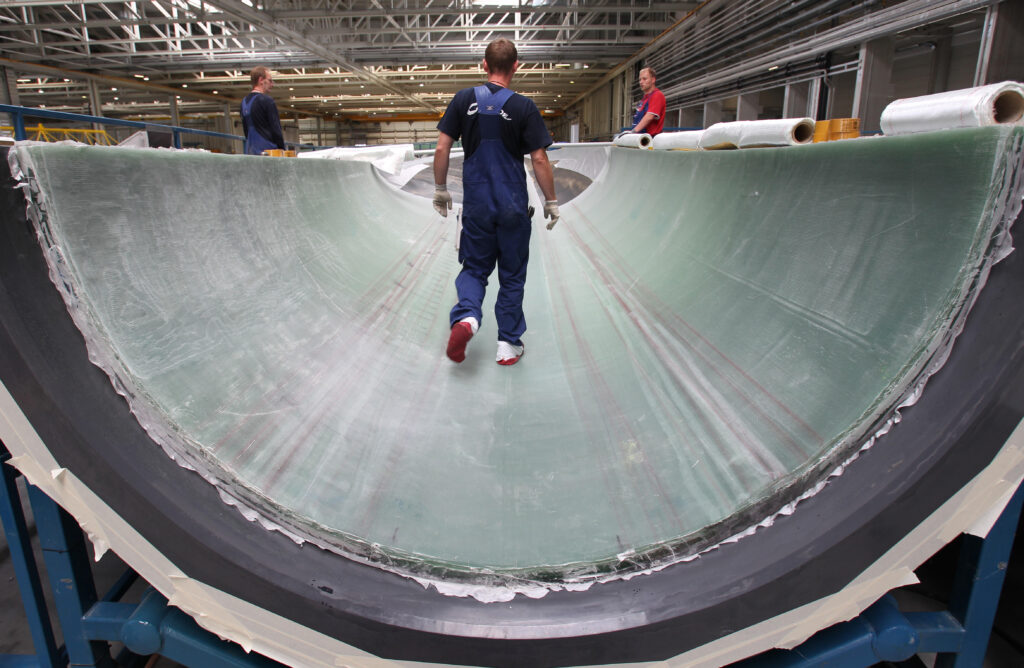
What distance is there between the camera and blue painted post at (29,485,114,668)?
127cm

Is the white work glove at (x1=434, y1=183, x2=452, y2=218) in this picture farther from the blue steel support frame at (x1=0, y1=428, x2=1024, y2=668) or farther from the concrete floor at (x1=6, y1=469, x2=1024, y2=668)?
the concrete floor at (x1=6, y1=469, x2=1024, y2=668)

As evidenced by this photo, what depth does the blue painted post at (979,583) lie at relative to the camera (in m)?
1.24

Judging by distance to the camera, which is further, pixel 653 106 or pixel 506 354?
pixel 653 106

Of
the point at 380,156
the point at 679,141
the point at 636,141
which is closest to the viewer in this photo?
the point at 679,141

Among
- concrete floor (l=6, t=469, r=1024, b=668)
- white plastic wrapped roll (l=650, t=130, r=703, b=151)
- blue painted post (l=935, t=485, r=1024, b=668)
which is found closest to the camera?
blue painted post (l=935, t=485, r=1024, b=668)

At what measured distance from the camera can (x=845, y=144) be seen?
1573 mm

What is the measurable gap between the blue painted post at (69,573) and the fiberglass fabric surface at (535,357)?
12.8 inches

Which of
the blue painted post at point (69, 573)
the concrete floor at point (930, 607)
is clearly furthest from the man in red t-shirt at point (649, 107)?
the blue painted post at point (69, 573)

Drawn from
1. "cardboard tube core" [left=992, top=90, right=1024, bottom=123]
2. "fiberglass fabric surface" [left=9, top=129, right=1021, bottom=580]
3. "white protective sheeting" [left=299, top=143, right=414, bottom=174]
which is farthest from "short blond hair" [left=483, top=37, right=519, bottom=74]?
"white protective sheeting" [left=299, top=143, right=414, bottom=174]

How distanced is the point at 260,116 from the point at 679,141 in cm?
295

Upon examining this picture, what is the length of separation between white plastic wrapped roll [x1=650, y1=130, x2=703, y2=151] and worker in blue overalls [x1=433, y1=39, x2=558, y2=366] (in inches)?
56.7

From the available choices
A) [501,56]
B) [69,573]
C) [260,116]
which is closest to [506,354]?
[501,56]

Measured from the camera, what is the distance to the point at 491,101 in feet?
7.58

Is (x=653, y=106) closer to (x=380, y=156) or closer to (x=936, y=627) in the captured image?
(x=380, y=156)
